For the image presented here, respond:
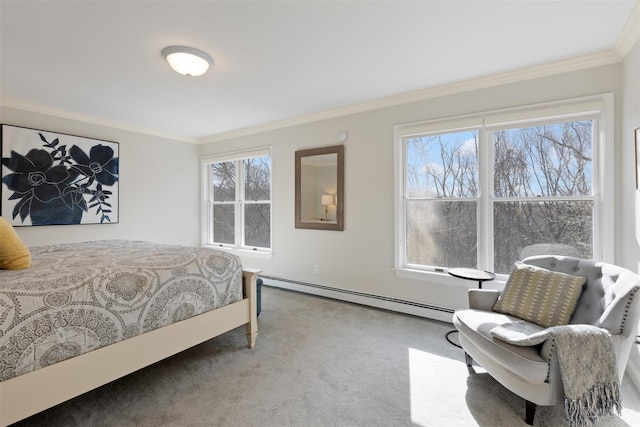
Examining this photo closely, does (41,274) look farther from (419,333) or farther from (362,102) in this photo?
(362,102)

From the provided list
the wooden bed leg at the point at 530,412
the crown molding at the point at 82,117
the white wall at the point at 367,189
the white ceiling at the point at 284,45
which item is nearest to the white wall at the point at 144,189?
the crown molding at the point at 82,117

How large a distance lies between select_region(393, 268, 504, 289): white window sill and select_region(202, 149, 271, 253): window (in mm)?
2185

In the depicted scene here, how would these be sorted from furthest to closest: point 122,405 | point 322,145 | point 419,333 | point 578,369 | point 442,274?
point 322,145
point 442,274
point 419,333
point 122,405
point 578,369

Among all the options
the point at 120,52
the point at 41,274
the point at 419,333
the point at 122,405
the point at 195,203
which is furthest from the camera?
the point at 195,203

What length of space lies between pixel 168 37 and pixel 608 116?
3.45 meters

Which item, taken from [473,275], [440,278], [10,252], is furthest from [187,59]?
[440,278]

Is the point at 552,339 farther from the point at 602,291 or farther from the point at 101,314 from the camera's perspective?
the point at 101,314

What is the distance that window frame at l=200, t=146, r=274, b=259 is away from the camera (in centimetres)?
466

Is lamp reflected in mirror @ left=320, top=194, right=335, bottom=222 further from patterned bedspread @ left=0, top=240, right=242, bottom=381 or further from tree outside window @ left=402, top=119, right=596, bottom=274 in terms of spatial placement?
patterned bedspread @ left=0, top=240, right=242, bottom=381

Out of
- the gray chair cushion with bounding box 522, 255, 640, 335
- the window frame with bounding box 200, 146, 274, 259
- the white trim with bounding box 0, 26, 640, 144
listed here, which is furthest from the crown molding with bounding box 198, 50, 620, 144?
the gray chair cushion with bounding box 522, 255, 640, 335

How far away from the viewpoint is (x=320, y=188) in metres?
4.10

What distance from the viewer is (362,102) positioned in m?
3.59

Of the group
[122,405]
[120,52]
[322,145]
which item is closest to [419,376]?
[122,405]

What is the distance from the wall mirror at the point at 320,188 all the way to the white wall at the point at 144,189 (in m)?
2.22
